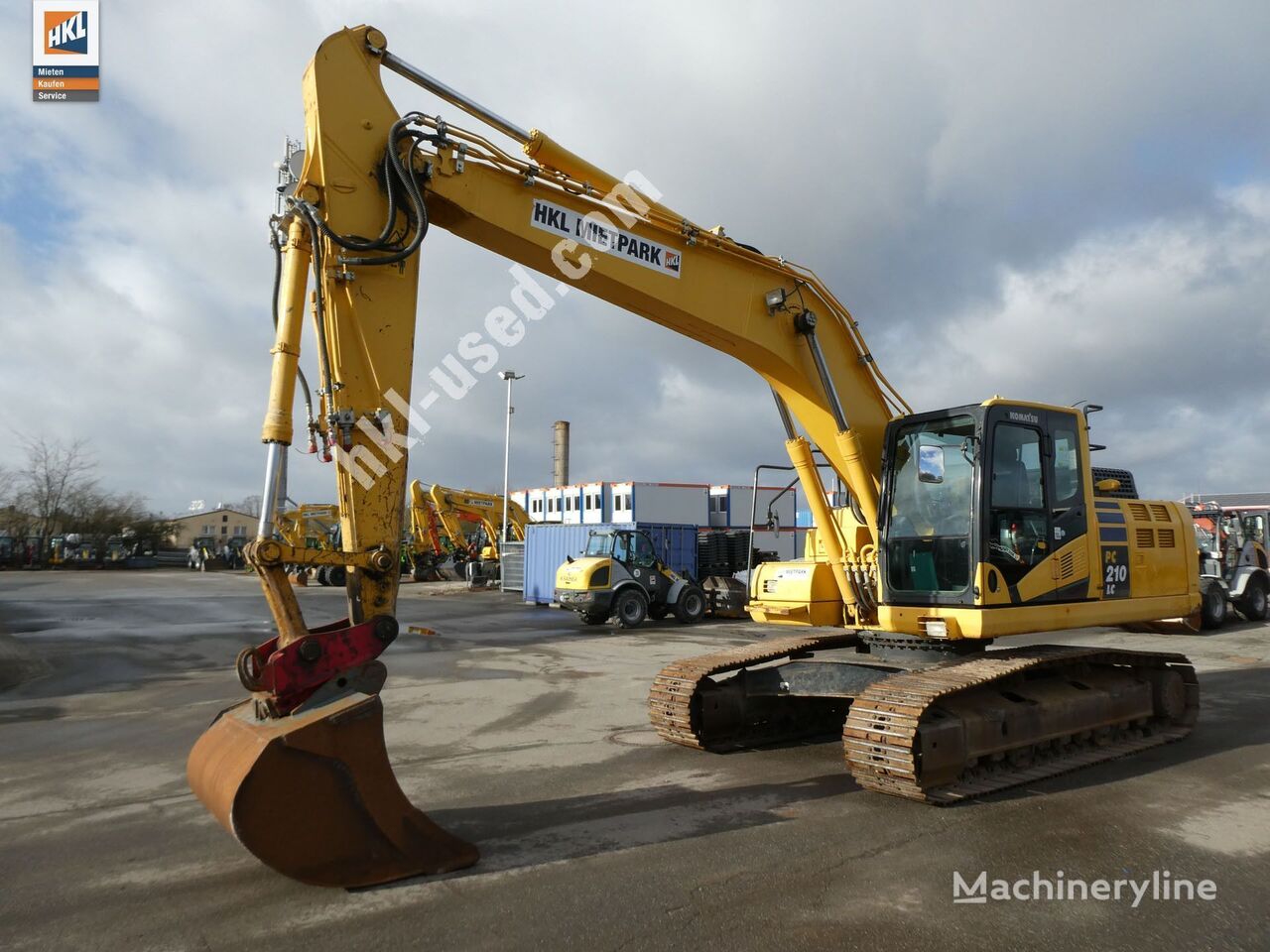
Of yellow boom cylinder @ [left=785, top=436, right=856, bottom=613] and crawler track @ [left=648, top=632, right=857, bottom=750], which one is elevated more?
yellow boom cylinder @ [left=785, top=436, right=856, bottom=613]

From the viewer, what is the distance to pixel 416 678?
11320mm

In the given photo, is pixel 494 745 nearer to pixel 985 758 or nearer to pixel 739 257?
pixel 985 758

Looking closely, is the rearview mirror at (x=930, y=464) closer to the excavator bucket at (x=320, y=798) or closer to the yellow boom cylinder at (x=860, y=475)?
the yellow boom cylinder at (x=860, y=475)

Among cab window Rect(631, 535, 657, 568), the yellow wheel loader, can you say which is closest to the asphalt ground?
the yellow wheel loader

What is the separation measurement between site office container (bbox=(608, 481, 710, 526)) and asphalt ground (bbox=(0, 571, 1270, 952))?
3257cm

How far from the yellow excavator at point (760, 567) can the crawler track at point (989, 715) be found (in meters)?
0.02

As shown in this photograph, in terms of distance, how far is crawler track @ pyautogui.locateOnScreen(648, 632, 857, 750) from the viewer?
280 inches

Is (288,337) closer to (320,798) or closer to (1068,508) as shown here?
(320,798)

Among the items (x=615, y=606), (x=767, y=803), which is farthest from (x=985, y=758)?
(x=615, y=606)

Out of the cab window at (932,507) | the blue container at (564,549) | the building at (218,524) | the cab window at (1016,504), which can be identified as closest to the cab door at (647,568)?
the blue container at (564,549)

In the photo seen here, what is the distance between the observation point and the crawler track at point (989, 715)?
5.56 meters

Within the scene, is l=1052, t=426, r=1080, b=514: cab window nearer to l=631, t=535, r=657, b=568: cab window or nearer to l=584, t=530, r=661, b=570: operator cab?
l=584, t=530, r=661, b=570: operator cab

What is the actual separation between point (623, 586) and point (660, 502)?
23.4 meters

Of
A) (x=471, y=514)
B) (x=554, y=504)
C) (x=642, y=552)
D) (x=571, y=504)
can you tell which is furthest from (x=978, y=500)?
(x=554, y=504)
